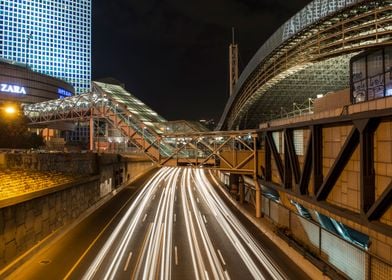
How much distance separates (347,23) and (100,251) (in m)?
37.1

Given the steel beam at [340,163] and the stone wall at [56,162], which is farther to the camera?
the stone wall at [56,162]

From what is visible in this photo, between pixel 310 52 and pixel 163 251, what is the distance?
1524 inches

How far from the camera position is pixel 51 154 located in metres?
42.7

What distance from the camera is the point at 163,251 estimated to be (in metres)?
23.3

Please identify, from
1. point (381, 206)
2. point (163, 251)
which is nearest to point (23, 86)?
point (163, 251)

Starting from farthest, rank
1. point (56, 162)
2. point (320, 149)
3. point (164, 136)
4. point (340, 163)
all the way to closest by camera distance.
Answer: point (56, 162), point (164, 136), point (320, 149), point (340, 163)

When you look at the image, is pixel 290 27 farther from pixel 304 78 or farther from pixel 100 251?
pixel 100 251

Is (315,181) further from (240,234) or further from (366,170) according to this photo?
(240,234)

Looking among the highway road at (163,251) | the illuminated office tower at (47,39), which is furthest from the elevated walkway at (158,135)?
the illuminated office tower at (47,39)

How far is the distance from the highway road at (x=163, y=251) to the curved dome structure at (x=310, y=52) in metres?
25.1

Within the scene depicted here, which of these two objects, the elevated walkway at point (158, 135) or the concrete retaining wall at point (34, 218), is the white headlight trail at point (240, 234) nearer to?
the elevated walkway at point (158, 135)

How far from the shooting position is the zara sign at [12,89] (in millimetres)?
115875

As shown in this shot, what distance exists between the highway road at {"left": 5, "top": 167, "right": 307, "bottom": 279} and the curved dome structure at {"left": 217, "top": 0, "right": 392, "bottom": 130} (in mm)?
25099

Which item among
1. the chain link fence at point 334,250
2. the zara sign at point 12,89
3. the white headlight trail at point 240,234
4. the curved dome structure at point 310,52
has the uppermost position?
the zara sign at point 12,89
